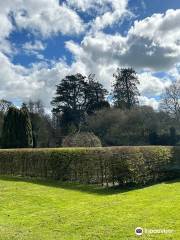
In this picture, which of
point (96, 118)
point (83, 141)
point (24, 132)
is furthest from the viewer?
point (96, 118)

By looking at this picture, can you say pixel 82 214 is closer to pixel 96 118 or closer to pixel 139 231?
pixel 139 231

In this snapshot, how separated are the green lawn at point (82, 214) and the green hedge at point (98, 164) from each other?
172 cm

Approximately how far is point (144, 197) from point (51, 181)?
261 inches

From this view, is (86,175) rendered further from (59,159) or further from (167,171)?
(167,171)

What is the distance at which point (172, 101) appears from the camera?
44.4 meters

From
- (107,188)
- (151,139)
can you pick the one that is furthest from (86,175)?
(151,139)

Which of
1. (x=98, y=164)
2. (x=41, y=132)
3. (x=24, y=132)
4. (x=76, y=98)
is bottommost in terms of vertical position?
(x=98, y=164)

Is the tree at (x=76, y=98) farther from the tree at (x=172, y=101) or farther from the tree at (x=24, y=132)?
the tree at (x=24, y=132)

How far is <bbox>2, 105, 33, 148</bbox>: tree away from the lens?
27.5 meters

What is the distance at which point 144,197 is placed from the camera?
38.2 feet

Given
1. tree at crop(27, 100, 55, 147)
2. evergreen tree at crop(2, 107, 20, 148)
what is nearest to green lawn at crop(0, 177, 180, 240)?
evergreen tree at crop(2, 107, 20, 148)

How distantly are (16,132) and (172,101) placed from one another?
75.4 feet

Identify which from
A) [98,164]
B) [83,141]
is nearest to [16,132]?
[83,141]

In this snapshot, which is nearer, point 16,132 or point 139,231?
point 139,231
